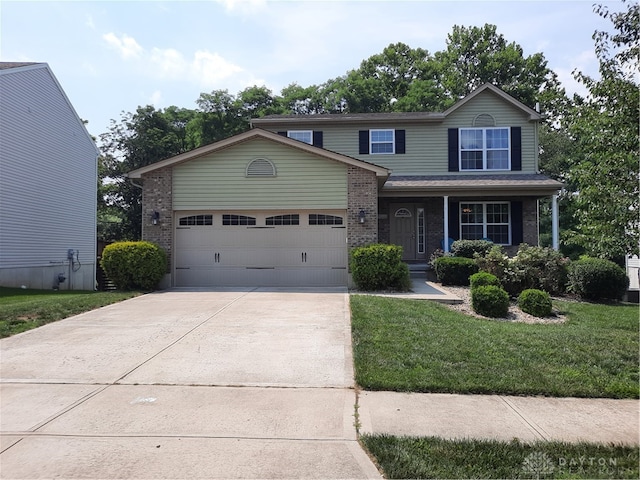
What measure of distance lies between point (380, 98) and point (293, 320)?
28818 millimetres

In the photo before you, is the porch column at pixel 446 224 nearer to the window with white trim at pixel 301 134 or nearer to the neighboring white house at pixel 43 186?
the window with white trim at pixel 301 134

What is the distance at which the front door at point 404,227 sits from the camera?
58.0ft

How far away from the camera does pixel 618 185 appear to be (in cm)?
609

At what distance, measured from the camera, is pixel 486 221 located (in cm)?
1736

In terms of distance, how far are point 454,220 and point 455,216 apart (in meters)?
0.16

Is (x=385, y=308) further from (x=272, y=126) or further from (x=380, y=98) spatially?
(x=380, y=98)

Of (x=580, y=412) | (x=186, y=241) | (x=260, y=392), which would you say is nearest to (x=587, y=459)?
(x=580, y=412)

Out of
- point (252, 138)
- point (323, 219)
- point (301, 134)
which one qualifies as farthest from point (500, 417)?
point (301, 134)

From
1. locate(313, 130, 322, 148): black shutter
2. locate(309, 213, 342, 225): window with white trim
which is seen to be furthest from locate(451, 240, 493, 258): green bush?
locate(313, 130, 322, 148): black shutter

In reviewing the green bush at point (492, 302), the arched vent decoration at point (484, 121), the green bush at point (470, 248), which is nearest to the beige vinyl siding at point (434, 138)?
the arched vent decoration at point (484, 121)

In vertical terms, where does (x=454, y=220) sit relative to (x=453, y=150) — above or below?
below

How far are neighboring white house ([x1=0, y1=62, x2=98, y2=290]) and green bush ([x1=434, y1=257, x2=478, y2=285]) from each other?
1504 centimetres

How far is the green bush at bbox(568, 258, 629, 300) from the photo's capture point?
1118 centimetres

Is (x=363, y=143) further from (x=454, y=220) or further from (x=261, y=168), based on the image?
(x=261, y=168)
